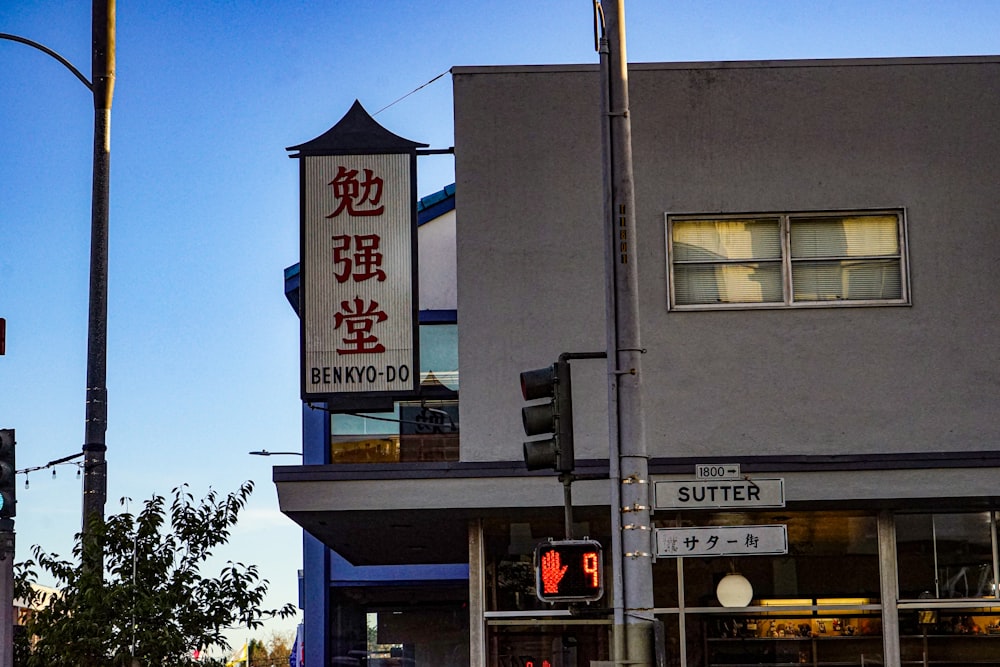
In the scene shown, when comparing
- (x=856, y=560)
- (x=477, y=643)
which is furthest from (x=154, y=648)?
(x=856, y=560)

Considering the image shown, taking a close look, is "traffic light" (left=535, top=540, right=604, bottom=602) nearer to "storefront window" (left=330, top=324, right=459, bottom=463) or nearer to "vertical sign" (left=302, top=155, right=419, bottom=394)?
"vertical sign" (left=302, top=155, right=419, bottom=394)

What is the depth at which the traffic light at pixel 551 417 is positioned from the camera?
1040cm

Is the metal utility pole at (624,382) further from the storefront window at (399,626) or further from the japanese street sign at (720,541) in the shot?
the storefront window at (399,626)

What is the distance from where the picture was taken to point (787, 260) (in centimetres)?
1509

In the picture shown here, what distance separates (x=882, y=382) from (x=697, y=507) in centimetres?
494

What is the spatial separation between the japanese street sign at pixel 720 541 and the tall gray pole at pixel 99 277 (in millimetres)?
5969

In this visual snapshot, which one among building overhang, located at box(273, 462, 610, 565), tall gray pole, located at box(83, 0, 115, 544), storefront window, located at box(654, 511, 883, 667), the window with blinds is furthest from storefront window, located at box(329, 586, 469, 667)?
the window with blinds

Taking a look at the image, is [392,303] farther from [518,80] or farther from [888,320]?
[888,320]

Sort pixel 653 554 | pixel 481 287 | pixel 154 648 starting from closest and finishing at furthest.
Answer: pixel 653 554 → pixel 154 648 → pixel 481 287

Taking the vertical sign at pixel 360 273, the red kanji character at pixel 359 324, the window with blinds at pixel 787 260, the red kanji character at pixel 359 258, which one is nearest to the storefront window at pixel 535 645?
the vertical sign at pixel 360 273

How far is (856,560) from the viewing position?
49.8 feet

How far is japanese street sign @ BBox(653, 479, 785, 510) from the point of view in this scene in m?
10.5

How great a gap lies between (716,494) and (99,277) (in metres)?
6.72

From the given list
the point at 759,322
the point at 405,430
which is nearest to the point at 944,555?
the point at 759,322
